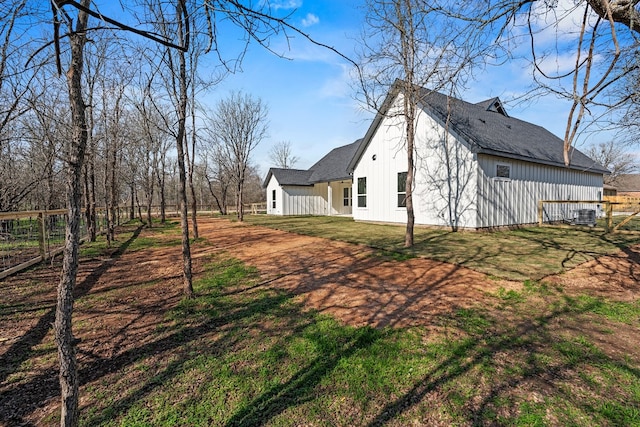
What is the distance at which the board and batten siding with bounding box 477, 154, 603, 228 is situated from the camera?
10.8 meters

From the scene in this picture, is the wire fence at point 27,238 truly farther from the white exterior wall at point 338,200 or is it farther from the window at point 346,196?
the white exterior wall at point 338,200

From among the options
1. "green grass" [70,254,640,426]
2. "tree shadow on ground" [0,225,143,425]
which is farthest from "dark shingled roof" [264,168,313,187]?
"green grass" [70,254,640,426]

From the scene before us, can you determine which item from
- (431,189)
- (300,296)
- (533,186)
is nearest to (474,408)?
(300,296)

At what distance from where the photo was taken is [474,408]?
7.23 ft

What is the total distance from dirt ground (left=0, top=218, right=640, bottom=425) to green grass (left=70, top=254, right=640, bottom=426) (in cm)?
35

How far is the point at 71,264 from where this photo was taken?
1.71m

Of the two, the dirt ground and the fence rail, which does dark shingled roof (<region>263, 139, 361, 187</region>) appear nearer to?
the dirt ground

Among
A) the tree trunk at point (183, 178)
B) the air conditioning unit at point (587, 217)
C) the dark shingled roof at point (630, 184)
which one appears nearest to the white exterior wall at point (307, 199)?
the air conditioning unit at point (587, 217)

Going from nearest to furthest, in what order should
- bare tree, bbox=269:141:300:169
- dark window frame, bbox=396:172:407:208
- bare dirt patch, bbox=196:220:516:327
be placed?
1. bare dirt patch, bbox=196:220:516:327
2. dark window frame, bbox=396:172:407:208
3. bare tree, bbox=269:141:300:169

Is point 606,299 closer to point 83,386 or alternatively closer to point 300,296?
point 300,296

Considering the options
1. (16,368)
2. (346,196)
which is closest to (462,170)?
(16,368)

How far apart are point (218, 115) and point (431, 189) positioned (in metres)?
16.8

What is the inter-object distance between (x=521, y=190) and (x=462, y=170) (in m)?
3.15

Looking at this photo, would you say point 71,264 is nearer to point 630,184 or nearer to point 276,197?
point 276,197
